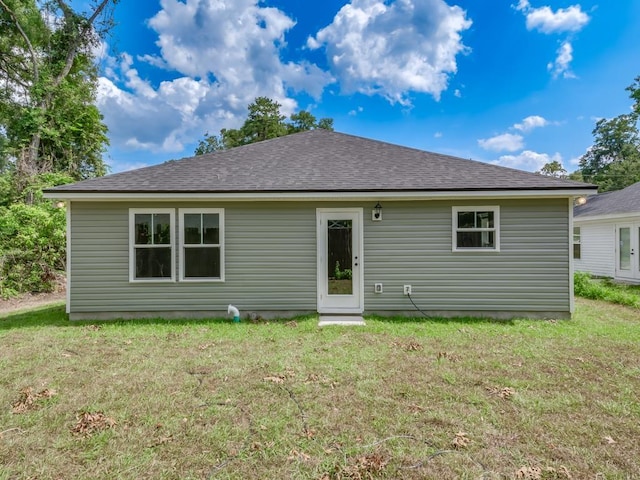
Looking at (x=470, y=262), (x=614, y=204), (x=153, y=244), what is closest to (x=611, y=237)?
(x=614, y=204)

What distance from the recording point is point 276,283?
668 cm

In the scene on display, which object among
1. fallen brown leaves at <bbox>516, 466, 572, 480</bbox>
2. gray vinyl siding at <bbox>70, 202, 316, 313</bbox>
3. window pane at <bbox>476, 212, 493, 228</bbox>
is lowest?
fallen brown leaves at <bbox>516, 466, 572, 480</bbox>

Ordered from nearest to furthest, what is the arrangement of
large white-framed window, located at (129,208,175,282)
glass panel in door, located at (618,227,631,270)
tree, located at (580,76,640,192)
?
large white-framed window, located at (129,208,175,282) → glass panel in door, located at (618,227,631,270) → tree, located at (580,76,640,192)

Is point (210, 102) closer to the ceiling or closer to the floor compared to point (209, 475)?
closer to the ceiling

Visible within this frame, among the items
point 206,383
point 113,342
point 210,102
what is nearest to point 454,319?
point 206,383

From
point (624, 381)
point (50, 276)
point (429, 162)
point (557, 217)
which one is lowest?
point (624, 381)

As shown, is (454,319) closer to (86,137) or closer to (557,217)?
(557,217)

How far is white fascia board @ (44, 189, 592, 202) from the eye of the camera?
6176 millimetres

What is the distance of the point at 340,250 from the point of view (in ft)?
22.1

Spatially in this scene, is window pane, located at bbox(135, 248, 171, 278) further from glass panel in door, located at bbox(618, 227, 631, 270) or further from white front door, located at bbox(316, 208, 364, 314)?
glass panel in door, located at bbox(618, 227, 631, 270)

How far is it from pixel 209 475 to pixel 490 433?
228cm

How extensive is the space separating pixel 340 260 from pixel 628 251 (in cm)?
1192

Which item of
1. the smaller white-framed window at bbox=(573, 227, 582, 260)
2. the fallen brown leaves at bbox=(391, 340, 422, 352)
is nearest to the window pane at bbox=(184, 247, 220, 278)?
the fallen brown leaves at bbox=(391, 340, 422, 352)

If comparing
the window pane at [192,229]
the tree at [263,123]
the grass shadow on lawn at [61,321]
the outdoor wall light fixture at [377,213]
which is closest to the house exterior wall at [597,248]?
the outdoor wall light fixture at [377,213]
